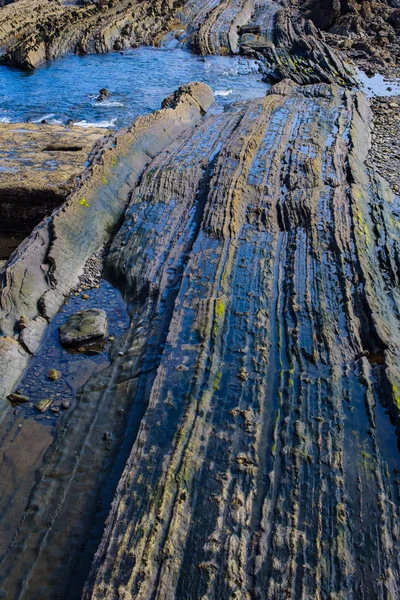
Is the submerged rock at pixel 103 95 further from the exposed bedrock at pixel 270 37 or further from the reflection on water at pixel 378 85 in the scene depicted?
the reflection on water at pixel 378 85

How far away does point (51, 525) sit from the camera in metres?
4.48

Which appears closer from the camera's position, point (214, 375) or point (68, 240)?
point (214, 375)

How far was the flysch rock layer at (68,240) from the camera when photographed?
6273 mm

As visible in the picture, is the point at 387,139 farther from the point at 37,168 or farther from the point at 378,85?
the point at 37,168

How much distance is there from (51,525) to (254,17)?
2274 centimetres

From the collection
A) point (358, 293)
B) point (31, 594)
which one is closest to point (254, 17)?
point (358, 293)

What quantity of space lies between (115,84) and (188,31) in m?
6.89

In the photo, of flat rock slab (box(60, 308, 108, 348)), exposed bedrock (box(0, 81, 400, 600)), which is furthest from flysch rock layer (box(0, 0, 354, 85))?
flat rock slab (box(60, 308, 108, 348))

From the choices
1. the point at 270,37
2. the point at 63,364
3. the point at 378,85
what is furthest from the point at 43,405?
the point at 270,37

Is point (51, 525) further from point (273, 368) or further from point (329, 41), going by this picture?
point (329, 41)

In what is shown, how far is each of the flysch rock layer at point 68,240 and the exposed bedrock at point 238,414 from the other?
0.53 meters

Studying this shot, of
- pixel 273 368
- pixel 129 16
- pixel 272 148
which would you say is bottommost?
pixel 273 368

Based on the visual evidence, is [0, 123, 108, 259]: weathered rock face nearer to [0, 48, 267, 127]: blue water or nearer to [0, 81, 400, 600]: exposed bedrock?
[0, 81, 400, 600]: exposed bedrock

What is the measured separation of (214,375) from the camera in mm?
5520
